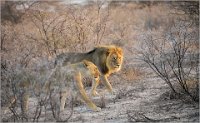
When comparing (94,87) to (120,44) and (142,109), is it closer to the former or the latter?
(142,109)

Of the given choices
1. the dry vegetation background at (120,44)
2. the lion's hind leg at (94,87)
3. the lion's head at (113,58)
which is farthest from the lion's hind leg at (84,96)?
the lion's hind leg at (94,87)

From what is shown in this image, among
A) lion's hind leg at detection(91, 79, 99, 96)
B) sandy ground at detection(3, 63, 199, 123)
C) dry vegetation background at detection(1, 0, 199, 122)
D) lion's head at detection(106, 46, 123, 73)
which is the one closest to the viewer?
sandy ground at detection(3, 63, 199, 123)

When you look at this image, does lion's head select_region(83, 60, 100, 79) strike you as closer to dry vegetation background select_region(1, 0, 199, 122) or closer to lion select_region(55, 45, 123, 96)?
lion select_region(55, 45, 123, 96)

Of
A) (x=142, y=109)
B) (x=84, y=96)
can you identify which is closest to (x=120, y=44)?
Result: (x=84, y=96)

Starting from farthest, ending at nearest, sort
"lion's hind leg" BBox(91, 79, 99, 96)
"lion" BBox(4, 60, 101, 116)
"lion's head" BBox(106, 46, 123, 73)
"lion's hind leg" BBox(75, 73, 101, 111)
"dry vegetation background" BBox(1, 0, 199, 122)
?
→ 1. "lion's hind leg" BBox(91, 79, 99, 96)
2. "lion's head" BBox(106, 46, 123, 73)
3. "lion's hind leg" BBox(75, 73, 101, 111)
4. "dry vegetation background" BBox(1, 0, 199, 122)
5. "lion" BBox(4, 60, 101, 116)

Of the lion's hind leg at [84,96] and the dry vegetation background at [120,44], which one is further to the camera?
the lion's hind leg at [84,96]

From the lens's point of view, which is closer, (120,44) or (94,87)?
(94,87)

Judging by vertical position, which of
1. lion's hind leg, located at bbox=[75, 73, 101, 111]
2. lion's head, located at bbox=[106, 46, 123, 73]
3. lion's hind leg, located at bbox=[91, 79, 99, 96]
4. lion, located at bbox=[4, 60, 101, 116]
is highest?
lion, located at bbox=[4, 60, 101, 116]

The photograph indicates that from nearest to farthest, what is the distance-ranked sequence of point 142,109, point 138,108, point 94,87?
point 142,109 < point 138,108 < point 94,87

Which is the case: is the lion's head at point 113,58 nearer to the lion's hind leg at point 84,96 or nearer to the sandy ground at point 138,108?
the sandy ground at point 138,108

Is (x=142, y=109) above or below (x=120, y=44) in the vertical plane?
above

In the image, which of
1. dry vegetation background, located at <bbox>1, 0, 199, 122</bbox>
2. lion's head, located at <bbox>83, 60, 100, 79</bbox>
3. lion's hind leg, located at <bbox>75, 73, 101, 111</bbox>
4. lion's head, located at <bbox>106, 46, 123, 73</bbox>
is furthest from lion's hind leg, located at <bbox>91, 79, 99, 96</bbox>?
lion's hind leg, located at <bbox>75, 73, 101, 111</bbox>

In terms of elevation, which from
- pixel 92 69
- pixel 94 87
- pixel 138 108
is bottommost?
pixel 94 87

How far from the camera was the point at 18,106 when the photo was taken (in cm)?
1062
